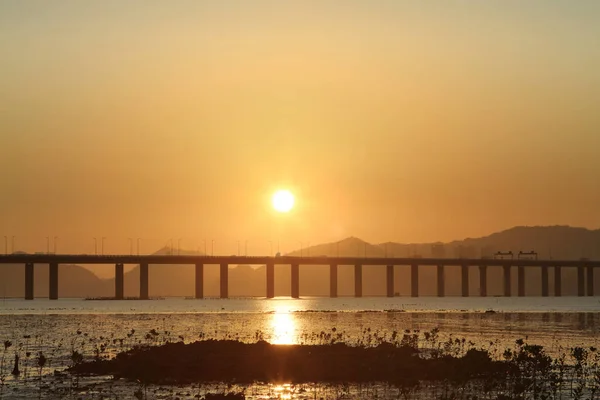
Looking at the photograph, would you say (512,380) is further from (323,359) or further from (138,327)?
(138,327)

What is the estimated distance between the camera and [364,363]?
5562 centimetres

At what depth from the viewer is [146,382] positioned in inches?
2035

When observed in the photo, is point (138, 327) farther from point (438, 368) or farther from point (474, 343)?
point (438, 368)

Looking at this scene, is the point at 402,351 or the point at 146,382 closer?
the point at 146,382

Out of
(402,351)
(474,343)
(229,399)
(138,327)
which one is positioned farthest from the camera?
(138,327)

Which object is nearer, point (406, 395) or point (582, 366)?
point (406, 395)

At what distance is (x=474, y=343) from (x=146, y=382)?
113 feet

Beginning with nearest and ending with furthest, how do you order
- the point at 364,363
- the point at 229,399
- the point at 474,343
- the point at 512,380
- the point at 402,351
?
the point at 229,399 < the point at 512,380 < the point at 364,363 < the point at 402,351 < the point at 474,343

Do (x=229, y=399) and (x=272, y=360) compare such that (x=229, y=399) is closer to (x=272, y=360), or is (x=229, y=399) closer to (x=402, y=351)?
(x=272, y=360)

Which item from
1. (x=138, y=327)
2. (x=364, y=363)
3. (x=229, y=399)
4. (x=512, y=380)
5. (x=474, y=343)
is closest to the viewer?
(x=229, y=399)

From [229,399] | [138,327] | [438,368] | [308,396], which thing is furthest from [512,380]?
[138,327]

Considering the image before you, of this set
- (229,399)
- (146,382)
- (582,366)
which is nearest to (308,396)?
(229,399)

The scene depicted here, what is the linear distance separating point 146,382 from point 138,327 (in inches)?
2139

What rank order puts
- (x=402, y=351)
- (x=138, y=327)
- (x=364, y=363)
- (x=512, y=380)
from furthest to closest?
(x=138, y=327)
(x=402, y=351)
(x=364, y=363)
(x=512, y=380)
